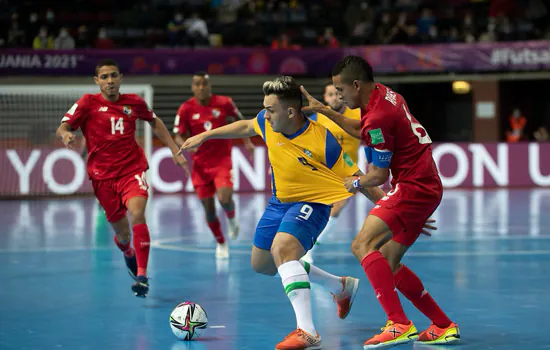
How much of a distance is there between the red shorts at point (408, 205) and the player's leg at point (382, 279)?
2 centimetres

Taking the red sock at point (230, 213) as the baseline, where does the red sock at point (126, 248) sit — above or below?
below

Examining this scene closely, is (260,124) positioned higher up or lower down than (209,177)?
higher up

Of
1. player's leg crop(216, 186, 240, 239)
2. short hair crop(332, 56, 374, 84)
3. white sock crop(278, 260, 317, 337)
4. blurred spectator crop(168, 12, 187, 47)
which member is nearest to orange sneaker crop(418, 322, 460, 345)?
white sock crop(278, 260, 317, 337)

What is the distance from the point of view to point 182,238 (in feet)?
42.8

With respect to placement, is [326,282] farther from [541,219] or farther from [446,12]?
[446,12]

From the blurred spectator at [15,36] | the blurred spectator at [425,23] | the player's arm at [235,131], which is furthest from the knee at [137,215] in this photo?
the blurred spectator at [425,23]

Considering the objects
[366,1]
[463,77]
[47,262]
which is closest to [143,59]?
[366,1]

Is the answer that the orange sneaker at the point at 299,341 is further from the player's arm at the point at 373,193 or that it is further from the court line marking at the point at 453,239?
the court line marking at the point at 453,239

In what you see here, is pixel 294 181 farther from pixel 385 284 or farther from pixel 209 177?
pixel 209 177

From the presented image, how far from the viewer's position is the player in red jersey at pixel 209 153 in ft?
36.6

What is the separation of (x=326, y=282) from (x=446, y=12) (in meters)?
22.0

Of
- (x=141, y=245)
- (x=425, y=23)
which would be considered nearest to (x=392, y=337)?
(x=141, y=245)

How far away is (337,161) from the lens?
6.53 meters

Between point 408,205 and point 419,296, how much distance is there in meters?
0.68
